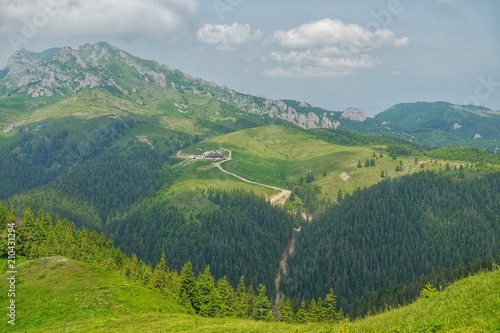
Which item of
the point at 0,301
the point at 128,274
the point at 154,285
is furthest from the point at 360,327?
the point at 128,274

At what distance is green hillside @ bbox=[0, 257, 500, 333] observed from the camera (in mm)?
24266

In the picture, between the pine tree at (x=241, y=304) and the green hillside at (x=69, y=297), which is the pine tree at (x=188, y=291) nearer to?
the green hillside at (x=69, y=297)

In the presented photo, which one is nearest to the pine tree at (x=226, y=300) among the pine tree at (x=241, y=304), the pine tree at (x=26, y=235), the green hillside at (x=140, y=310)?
the pine tree at (x=241, y=304)

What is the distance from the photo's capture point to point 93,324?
56.7m

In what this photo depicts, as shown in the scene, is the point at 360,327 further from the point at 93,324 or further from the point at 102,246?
the point at 102,246

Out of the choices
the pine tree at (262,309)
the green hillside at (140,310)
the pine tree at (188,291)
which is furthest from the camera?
the pine tree at (262,309)

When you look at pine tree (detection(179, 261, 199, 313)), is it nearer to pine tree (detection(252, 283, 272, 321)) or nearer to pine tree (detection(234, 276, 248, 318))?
pine tree (detection(234, 276, 248, 318))

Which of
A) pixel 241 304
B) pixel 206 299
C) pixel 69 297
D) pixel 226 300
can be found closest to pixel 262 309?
pixel 241 304

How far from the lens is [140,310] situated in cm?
6881

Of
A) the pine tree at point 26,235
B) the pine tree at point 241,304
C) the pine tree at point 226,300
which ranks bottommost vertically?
the pine tree at point 241,304

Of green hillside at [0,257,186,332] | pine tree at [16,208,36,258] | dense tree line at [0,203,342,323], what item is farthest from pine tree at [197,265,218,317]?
pine tree at [16,208,36,258]

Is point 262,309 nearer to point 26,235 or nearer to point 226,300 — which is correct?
point 226,300

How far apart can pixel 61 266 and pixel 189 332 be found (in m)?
46.8

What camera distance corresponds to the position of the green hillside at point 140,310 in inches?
955
